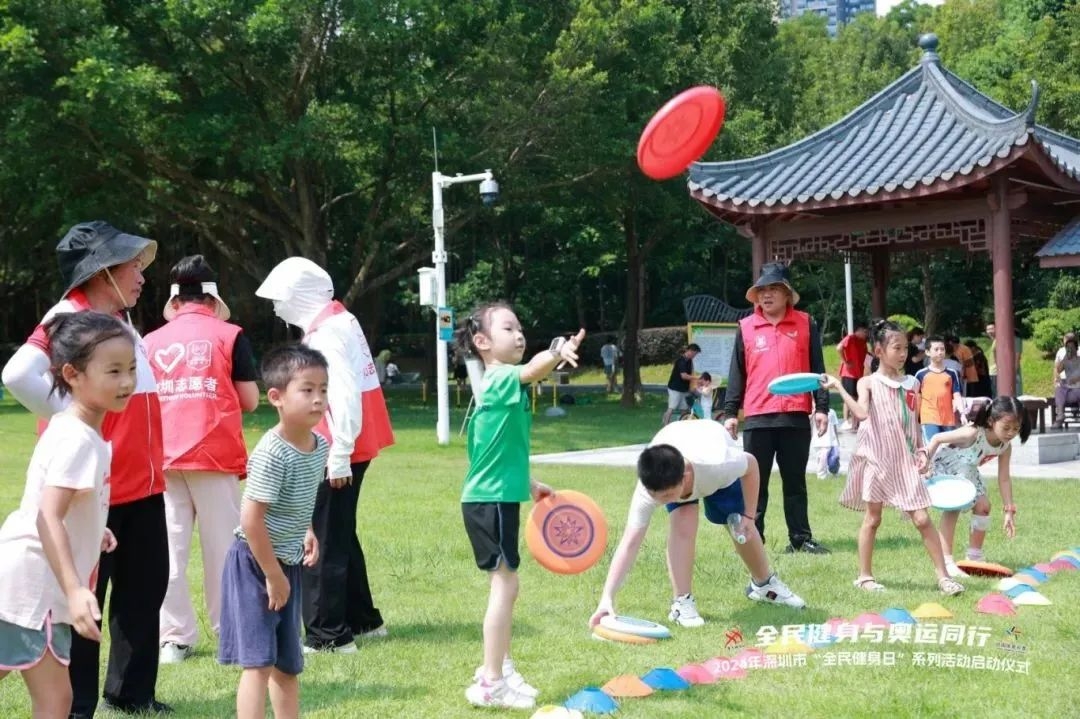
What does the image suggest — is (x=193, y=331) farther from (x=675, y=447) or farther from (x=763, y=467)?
(x=763, y=467)

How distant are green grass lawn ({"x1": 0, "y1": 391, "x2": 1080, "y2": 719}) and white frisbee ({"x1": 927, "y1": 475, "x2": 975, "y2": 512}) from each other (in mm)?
461

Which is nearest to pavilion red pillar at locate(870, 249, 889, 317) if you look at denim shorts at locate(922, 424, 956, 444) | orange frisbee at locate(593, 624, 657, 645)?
denim shorts at locate(922, 424, 956, 444)

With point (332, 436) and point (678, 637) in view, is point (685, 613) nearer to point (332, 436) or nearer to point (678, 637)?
point (678, 637)

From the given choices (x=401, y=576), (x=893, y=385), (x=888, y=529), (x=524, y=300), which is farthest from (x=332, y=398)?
(x=524, y=300)

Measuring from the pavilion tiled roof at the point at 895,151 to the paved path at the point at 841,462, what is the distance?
3.19 meters

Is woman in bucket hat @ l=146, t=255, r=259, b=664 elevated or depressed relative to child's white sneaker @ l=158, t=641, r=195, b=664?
elevated

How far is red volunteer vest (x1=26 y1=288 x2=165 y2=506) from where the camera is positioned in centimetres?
→ 458

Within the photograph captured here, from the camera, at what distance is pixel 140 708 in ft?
15.3

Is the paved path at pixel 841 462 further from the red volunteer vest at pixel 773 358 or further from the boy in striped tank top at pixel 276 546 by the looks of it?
the boy in striped tank top at pixel 276 546

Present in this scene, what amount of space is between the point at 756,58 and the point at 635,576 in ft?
79.3

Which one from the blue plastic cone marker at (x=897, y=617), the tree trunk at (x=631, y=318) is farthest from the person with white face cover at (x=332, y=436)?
the tree trunk at (x=631, y=318)

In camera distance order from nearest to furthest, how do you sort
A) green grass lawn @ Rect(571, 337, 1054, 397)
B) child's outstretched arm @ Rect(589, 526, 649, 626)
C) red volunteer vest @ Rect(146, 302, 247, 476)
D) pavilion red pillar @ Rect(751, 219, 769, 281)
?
1. red volunteer vest @ Rect(146, 302, 247, 476)
2. child's outstretched arm @ Rect(589, 526, 649, 626)
3. pavilion red pillar @ Rect(751, 219, 769, 281)
4. green grass lawn @ Rect(571, 337, 1054, 397)

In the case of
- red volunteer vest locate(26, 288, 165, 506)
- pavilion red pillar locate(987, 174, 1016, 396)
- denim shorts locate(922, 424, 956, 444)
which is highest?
pavilion red pillar locate(987, 174, 1016, 396)

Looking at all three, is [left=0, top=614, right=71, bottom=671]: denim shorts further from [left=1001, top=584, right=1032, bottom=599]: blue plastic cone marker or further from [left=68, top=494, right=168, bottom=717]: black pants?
[left=1001, top=584, right=1032, bottom=599]: blue plastic cone marker
